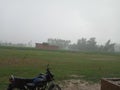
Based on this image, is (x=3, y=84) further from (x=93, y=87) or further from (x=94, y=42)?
(x=94, y=42)

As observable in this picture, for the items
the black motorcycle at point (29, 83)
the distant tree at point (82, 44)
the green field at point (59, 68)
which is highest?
the distant tree at point (82, 44)

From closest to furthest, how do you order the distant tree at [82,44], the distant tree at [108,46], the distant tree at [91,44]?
1. the distant tree at [108,46]
2. the distant tree at [91,44]
3. the distant tree at [82,44]

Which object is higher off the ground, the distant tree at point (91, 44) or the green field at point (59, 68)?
the distant tree at point (91, 44)

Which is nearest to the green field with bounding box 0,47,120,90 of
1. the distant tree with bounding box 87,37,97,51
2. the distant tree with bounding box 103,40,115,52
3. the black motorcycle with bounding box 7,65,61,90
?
the black motorcycle with bounding box 7,65,61,90

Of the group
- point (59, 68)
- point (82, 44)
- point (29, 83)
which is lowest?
point (59, 68)

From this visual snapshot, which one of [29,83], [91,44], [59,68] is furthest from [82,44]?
[29,83]

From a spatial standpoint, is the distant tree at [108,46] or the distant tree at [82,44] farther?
the distant tree at [82,44]

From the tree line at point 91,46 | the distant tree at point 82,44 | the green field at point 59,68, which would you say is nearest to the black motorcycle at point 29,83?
the green field at point 59,68

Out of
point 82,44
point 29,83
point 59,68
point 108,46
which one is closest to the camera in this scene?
point 29,83

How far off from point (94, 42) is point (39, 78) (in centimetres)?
13084

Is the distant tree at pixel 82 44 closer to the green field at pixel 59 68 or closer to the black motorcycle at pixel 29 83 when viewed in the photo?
the green field at pixel 59 68

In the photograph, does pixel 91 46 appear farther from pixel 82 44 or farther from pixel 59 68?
pixel 59 68

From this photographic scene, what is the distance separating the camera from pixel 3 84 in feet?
38.3

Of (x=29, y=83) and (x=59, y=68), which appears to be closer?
(x=29, y=83)
